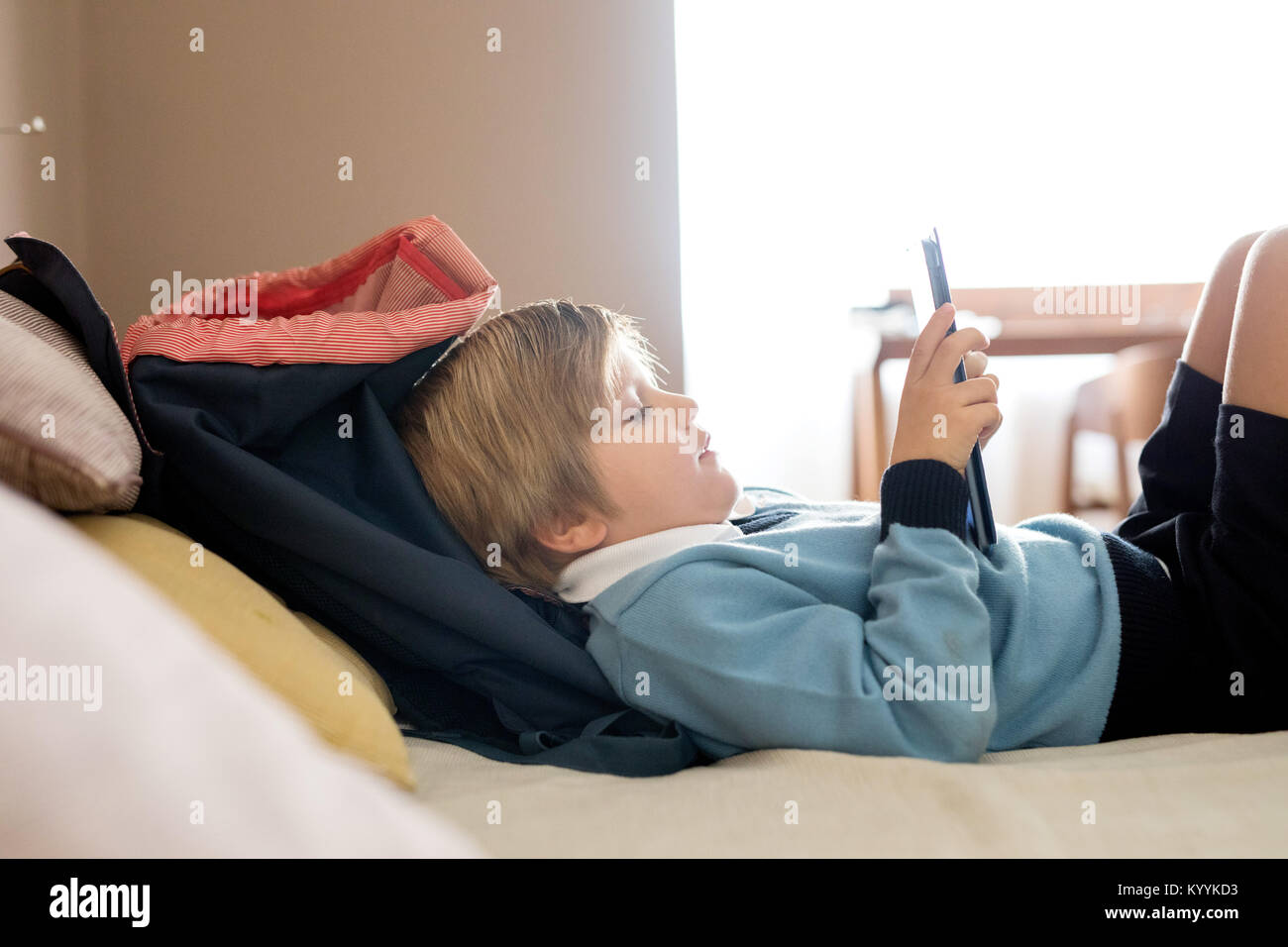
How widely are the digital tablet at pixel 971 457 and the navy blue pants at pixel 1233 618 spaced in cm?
16

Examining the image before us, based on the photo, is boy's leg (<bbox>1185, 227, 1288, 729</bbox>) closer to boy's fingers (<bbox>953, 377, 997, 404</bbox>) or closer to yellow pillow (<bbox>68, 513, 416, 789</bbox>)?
boy's fingers (<bbox>953, 377, 997, 404</bbox>)

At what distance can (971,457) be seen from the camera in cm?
86

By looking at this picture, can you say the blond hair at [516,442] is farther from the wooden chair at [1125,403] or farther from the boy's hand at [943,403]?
the wooden chair at [1125,403]

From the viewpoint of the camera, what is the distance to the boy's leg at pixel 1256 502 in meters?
0.83

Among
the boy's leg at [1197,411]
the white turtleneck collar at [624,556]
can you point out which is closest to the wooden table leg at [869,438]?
the boy's leg at [1197,411]

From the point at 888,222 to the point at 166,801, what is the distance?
100 inches

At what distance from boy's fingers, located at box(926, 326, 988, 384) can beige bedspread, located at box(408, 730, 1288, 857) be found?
335mm

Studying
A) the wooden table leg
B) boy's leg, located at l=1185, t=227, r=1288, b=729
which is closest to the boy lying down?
boy's leg, located at l=1185, t=227, r=1288, b=729

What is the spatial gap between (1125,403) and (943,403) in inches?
65.6

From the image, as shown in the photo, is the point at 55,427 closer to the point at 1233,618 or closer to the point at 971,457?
the point at 971,457

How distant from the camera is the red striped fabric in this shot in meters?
0.85

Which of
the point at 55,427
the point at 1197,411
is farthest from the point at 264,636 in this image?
the point at 1197,411
